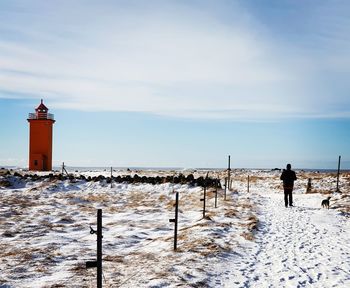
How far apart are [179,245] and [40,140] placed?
1519 inches

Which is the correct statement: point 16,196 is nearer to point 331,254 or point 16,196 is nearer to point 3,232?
point 3,232

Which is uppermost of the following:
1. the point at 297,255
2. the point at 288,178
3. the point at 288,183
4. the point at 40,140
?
the point at 40,140

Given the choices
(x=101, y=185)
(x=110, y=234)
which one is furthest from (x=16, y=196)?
(x=110, y=234)

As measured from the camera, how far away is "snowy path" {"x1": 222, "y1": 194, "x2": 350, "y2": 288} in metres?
7.98

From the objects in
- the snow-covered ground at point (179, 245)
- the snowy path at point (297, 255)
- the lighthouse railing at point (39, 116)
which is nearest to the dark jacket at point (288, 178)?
the snow-covered ground at point (179, 245)

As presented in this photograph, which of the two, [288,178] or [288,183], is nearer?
[288,183]

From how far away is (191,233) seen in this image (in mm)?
12336

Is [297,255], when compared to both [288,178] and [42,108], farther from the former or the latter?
[42,108]

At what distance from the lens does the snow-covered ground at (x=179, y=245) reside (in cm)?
802

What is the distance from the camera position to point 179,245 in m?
10.8

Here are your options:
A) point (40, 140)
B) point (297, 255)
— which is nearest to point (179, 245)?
point (297, 255)

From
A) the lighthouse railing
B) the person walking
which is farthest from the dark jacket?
the lighthouse railing

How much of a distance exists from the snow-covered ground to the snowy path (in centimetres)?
2

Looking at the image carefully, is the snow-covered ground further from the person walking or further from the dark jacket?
the dark jacket
